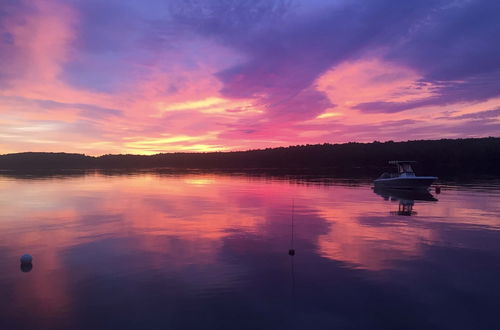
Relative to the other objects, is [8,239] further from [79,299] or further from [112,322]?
[112,322]

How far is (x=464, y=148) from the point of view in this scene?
14075 cm

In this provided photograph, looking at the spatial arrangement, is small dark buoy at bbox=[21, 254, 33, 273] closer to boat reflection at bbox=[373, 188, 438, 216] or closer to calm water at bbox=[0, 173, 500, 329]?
calm water at bbox=[0, 173, 500, 329]

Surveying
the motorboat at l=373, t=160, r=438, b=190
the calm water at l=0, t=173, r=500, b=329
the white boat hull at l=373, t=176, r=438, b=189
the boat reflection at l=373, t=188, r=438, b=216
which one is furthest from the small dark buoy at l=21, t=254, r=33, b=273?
the white boat hull at l=373, t=176, r=438, b=189

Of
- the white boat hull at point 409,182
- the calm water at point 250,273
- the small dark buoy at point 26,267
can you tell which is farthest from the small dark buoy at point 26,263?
the white boat hull at point 409,182

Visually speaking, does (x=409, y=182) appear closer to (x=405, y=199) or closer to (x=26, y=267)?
(x=405, y=199)

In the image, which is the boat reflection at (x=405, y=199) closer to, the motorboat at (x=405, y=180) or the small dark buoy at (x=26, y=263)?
the motorboat at (x=405, y=180)

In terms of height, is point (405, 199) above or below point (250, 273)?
above

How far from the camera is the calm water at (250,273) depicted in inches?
343

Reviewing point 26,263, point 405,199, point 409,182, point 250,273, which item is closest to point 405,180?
point 409,182

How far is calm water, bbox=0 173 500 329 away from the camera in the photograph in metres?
8.71

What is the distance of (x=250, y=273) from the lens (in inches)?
466

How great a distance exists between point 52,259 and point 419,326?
12.5 m

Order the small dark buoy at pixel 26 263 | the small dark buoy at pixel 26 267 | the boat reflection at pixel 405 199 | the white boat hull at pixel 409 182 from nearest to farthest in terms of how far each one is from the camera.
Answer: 1. the small dark buoy at pixel 26 267
2. the small dark buoy at pixel 26 263
3. the boat reflection at pixel 405 199
4. the white boat hull at pixel 409 182

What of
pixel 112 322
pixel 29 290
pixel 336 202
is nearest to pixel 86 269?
pixel 29 290
